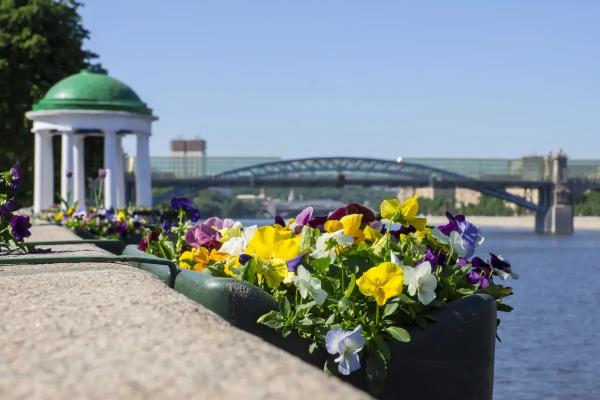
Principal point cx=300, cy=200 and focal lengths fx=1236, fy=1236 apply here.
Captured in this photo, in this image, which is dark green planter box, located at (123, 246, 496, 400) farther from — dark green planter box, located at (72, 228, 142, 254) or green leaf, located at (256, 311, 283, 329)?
dark green planter box, located at (72, 228, 142, 254)

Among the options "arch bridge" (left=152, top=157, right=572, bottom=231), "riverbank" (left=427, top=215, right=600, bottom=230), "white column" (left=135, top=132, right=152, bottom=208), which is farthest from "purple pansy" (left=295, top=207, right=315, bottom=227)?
"riverbank" (left=427, top=215, right=600, bottom=230)

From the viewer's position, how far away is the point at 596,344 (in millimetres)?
22922

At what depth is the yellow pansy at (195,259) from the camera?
15.3 feet

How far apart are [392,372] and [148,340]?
53.9 inches

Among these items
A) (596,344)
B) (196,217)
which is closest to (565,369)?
(596,344)

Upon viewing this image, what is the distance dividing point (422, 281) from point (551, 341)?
65.3 ft

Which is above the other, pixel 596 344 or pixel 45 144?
pixel 45 144

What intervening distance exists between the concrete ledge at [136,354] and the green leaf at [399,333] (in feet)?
2.31

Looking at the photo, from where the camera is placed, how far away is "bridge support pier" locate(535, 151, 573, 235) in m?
116

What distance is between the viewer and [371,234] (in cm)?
442

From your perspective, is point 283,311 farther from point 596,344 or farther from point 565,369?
point 596,344

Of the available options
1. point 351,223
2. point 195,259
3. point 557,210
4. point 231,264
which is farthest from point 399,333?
point 557,210

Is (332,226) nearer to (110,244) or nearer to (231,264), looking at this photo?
(231,264)

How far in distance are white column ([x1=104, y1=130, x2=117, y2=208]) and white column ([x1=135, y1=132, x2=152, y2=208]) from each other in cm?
67
